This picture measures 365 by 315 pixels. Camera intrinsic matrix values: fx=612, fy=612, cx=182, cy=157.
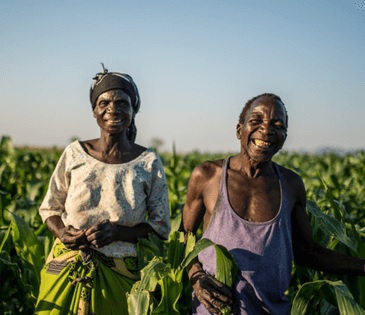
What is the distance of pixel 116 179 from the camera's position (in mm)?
2615

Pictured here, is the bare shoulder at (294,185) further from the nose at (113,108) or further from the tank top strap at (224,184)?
the nose at (113,108)

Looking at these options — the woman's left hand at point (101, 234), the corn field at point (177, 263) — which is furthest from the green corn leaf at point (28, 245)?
the woman's left hand at point (101, 234)

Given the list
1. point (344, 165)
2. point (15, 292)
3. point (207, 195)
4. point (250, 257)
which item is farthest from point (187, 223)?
point (344, 165)

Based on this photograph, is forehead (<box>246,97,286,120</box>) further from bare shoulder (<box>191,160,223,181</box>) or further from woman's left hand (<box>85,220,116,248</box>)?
woman's left hand (<box>85,220,116,248</box>)

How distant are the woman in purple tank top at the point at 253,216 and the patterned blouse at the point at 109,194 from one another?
0.35 metres

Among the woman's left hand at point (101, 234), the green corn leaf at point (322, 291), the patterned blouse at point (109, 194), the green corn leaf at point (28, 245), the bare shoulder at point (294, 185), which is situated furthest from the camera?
the green corn leaf at point (28, 245)

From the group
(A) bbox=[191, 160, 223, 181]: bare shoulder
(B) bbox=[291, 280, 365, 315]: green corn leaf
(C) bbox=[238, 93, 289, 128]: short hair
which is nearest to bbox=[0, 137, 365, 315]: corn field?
(B) bbox=[291, 280, 365, 315]: green corn leaf

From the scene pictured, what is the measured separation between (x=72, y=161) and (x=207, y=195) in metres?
0.71

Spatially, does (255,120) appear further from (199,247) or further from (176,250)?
(176,250)

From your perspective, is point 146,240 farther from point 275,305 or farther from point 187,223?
point 275,305

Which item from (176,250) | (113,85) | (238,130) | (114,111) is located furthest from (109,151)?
(238,130)

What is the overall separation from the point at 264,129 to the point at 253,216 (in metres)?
0.31

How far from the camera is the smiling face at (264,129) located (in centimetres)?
217

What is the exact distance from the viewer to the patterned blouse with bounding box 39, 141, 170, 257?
102 inches
